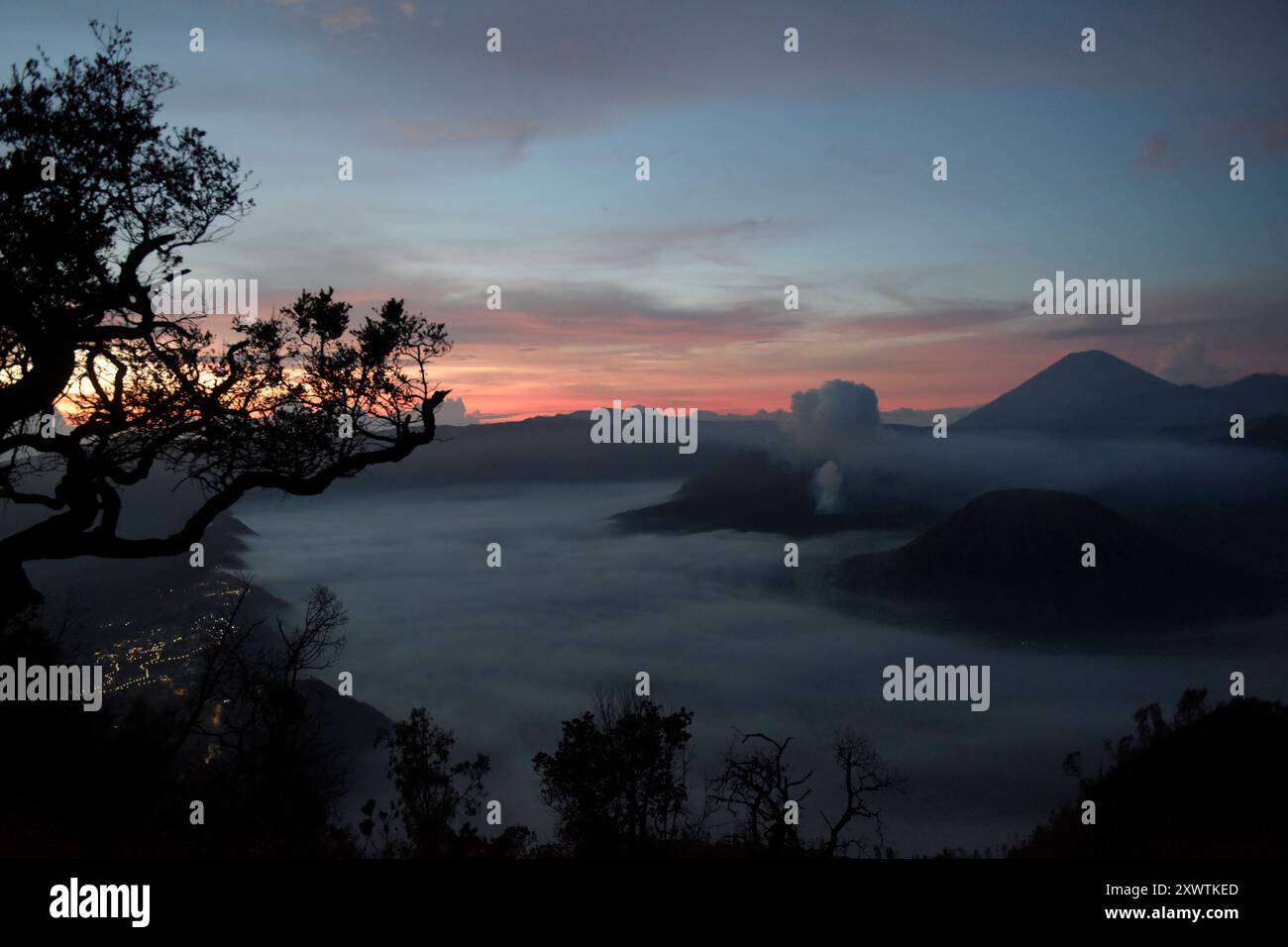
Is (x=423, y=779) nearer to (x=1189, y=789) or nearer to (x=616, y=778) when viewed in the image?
(x=616, y=778)

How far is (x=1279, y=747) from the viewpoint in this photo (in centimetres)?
3111

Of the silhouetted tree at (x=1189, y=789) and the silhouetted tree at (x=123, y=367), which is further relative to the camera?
the silhouetted tree at (x=1189, y=789)

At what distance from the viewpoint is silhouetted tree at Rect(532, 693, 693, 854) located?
2641 centimetres

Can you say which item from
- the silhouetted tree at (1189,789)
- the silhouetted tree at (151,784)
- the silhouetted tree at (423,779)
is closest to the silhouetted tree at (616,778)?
the silhouetted tree at (423,779)

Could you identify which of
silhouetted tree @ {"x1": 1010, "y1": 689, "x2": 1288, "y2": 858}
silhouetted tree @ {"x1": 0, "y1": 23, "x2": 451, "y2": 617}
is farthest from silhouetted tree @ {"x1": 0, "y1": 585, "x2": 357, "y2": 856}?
silhouetted tree @ {"x1": 1010, "y1": 689, "x2": 1288, "y2": 858}

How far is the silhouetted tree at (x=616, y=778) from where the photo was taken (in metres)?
26.4

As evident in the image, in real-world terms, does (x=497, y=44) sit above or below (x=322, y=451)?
above

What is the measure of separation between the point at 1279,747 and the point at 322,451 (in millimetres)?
38405

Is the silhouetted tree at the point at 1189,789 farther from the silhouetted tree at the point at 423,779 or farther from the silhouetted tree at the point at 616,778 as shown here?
the silhouetted tree at the point at 423,779

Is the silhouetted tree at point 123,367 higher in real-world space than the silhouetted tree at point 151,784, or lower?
higher

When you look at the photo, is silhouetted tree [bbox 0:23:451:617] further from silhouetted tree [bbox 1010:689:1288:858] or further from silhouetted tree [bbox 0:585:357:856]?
silhouetted tree [bbox 1010:689:1288:858]
